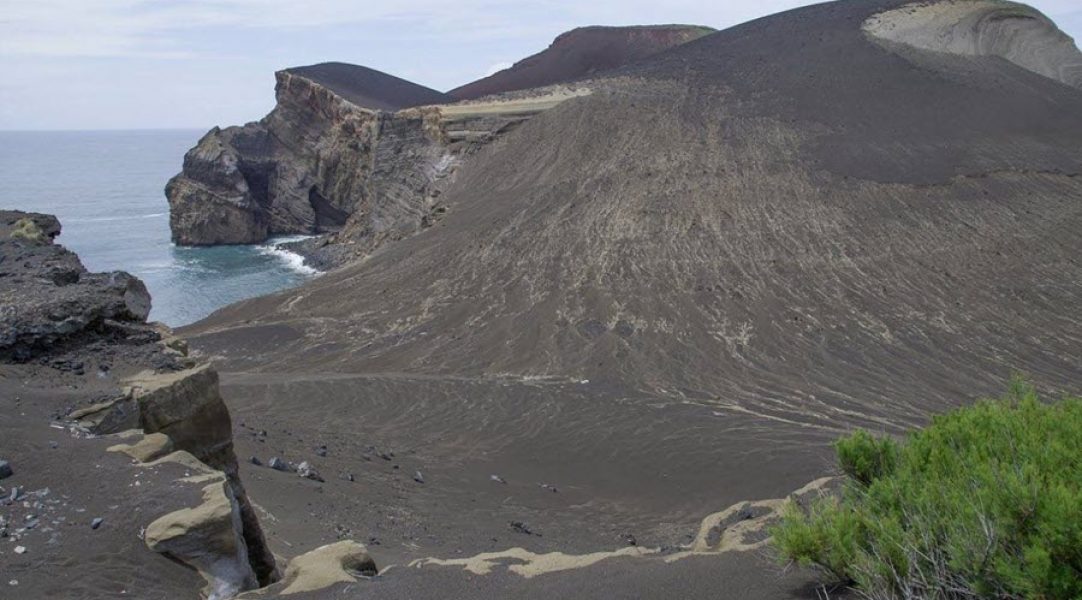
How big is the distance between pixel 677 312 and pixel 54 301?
56.1ft

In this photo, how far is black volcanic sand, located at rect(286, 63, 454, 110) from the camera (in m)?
59.6

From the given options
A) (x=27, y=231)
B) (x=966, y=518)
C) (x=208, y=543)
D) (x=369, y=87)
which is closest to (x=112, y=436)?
(x=208, y=543)

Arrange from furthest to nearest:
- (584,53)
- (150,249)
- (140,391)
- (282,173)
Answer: (584,53), (282,173), (150,249), (140,391)

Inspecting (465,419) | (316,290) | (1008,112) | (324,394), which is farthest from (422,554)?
(1008,112)

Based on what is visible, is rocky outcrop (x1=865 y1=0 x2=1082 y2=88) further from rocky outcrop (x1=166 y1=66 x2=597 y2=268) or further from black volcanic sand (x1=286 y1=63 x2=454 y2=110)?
black volcanic sand (x1=286 y1=63 x2=454 y2=110)

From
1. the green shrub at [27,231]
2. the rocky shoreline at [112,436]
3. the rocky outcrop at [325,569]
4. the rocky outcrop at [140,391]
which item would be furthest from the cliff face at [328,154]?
the rocky outcrop at [325,569]

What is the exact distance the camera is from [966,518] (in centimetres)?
649

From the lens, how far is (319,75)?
61531 millimetres

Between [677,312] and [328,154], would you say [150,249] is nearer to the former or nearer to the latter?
[328,154]

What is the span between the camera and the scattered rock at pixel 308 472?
15.0m

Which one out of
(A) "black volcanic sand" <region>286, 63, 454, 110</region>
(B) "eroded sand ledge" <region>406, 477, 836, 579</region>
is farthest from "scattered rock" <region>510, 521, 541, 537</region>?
(A) "black volcanic sand" <region>286, 63, 454, 110</region>

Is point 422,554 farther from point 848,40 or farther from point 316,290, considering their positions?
point 848,40

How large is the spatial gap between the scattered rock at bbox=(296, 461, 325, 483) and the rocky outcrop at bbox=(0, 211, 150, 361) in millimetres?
3210

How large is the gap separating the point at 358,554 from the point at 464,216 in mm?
27846
